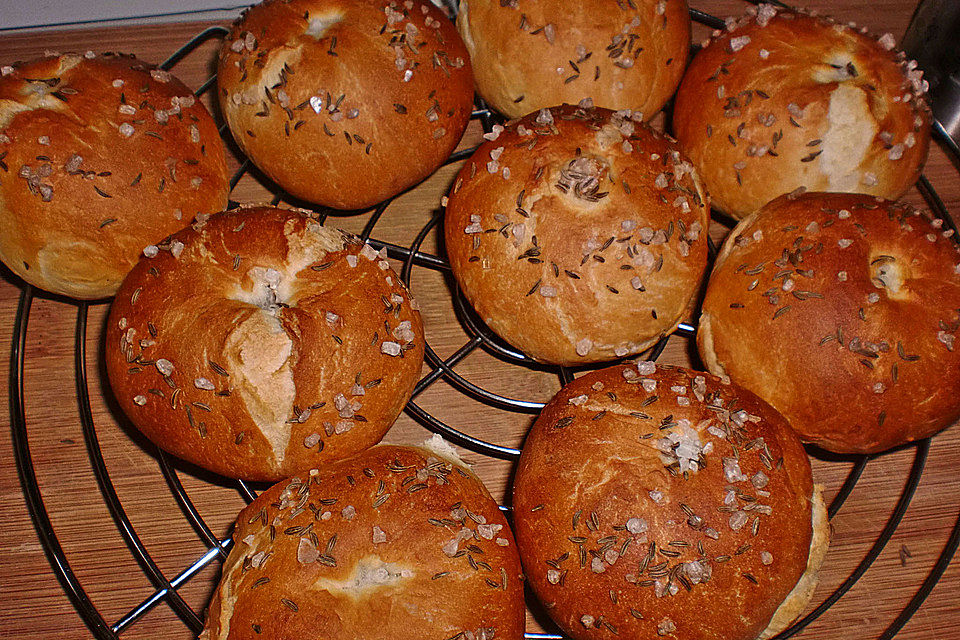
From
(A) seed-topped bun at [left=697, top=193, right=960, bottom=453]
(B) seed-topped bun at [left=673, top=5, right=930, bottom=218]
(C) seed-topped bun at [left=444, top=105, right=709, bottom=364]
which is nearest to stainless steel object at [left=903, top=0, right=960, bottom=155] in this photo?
(B) seed-topped bun at [left=673, top=5, right=930, bottom=218]

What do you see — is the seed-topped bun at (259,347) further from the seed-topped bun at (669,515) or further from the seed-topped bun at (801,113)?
the seed-topped bun at (801,113)

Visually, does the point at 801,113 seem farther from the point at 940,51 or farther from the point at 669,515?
the point at 669,515

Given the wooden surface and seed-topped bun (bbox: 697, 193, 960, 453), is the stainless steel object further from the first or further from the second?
the wooden surface

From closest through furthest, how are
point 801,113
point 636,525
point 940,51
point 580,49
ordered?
1. point 636,525
2. point 801,113
3. point 580,49
4. point 940,51

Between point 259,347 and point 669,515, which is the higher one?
point 259,347

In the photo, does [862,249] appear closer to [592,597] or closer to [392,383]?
[592,597]

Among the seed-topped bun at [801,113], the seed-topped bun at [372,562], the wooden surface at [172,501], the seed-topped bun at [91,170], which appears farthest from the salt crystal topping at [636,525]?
the seed-topped bun at [91,170]

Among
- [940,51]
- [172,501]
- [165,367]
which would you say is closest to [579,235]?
[165,367]
